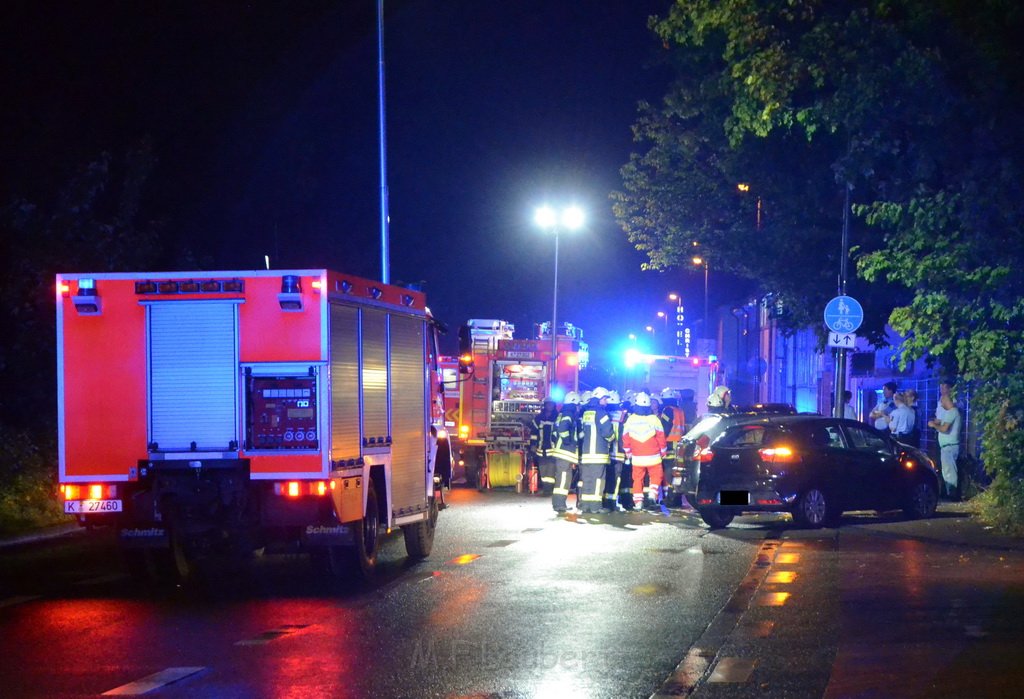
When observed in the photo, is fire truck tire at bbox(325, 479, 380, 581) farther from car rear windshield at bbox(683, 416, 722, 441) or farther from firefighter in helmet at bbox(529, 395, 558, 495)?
firefighter in helmet at bbox(529, 395, 558, 495)

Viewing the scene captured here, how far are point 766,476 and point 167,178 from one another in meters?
14.3

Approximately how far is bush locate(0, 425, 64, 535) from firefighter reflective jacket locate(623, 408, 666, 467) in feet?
25.8

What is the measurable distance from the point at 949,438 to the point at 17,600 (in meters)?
14.4

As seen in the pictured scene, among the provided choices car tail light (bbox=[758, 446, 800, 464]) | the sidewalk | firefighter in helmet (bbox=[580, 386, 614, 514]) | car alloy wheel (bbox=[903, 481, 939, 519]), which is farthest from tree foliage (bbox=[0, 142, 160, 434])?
car alloy wheel (bbox=[903, 481, 939, 519])

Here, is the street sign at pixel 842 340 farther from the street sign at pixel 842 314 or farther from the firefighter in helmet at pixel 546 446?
the firefighter in helmet at pixel 546 446

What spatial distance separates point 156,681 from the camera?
793 cm

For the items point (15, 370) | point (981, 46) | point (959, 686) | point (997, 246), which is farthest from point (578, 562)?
point (15, 370)

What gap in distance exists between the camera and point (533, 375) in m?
28.5

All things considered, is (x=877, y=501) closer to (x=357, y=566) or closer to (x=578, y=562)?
(x=578, y=562)

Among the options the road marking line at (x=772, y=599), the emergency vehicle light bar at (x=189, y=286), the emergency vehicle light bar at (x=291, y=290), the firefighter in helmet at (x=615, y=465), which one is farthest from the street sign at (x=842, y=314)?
the emergency vehicle light bar at (x=189, y=286)

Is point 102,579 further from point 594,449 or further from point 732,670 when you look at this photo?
point 594,449

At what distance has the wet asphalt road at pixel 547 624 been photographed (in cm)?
779

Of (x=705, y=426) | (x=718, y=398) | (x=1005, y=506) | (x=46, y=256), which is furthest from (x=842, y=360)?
(x=46, y=256)

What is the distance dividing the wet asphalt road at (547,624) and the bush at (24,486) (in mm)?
2401
